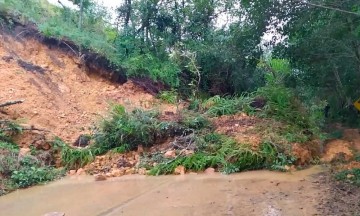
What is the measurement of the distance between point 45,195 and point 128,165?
2.15m

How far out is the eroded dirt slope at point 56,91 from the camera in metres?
9.89

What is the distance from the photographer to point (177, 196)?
5.39m

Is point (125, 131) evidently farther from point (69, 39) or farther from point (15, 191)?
point (69, 39)

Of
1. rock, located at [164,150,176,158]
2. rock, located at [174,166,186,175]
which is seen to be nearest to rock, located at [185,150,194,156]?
rock, located at [164,150,176,158]

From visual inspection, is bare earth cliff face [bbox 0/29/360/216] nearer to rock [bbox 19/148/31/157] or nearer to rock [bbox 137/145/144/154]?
rock [bbox 137/145/144/154]

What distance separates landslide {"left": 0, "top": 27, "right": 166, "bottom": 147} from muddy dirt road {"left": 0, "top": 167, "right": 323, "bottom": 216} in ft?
9.52

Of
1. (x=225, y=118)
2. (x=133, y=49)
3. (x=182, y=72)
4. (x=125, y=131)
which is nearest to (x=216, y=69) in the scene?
(x=182, y=72)

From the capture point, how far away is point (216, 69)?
14.3 metres

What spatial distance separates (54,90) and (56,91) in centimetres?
7

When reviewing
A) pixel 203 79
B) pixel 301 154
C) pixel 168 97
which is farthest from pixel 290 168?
pixel 203 79

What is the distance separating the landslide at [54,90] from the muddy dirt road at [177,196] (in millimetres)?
2901

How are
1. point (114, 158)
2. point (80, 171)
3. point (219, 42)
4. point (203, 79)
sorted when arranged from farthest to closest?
point (203, 79) < point (219, 42) < point (114, 158) < point (80, 171)

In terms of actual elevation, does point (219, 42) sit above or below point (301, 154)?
above

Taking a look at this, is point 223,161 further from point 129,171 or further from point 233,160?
point 129,171
